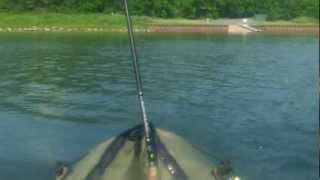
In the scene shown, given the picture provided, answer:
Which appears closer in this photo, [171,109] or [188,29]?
[171,109]

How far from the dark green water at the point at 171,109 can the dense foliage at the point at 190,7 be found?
251 feet

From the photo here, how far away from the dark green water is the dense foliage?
251ft

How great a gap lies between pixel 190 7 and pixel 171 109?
347 ft

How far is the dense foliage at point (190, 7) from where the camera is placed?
123 metres

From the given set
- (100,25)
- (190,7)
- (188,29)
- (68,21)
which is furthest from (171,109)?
(190,7)

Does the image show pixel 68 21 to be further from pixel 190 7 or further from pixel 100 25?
pixel 190 7

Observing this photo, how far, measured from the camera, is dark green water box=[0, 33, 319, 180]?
1891cm

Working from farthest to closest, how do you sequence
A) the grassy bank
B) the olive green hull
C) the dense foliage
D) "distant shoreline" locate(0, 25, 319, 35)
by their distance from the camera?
the dense foliage
the grassy bank
"distant shoreline" locate(0, 25, 319, 35)
the olive green hull

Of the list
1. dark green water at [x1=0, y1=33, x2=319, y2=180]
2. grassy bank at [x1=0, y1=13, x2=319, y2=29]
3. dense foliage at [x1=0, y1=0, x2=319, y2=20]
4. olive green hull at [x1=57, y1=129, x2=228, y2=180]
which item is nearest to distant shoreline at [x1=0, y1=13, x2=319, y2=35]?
grassy bank at [x1=0, y1=13, x2=319, y2=29]

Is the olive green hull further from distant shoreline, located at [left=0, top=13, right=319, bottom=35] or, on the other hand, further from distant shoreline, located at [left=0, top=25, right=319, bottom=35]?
distant shoreline, located at [left=0, top=13, right=319, bottom=35]

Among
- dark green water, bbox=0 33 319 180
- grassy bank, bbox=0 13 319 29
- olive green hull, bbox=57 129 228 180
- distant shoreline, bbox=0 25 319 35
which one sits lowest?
distant shoreline, bbox=0 25 319 35

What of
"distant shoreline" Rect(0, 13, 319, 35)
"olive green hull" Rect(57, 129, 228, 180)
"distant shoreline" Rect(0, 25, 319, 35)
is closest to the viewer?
"olive green hull" Rect(57, 129, 228, 180)

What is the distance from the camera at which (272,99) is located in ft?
96.8

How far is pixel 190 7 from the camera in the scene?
5123 inches
